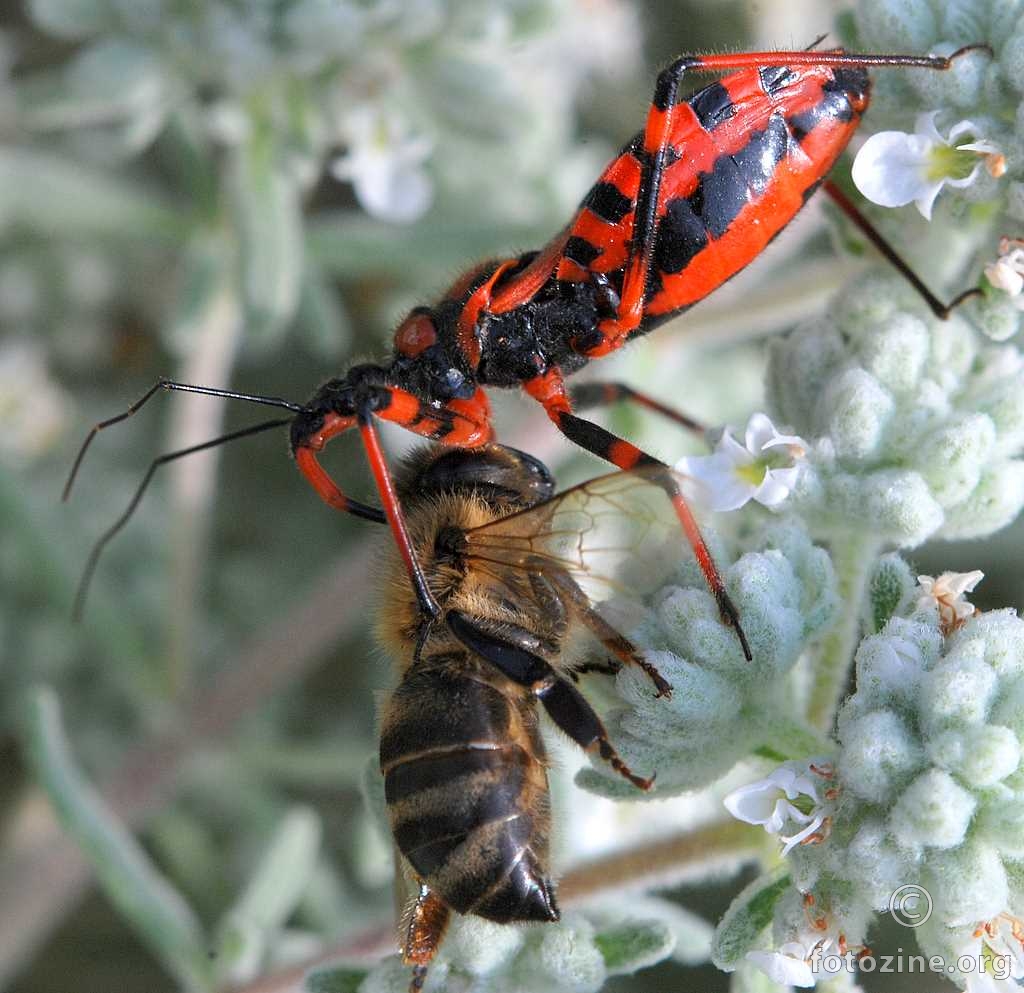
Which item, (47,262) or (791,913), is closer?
(791,913)

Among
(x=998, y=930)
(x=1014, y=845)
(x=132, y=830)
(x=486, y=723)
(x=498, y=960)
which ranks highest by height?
(x=486, y=723)

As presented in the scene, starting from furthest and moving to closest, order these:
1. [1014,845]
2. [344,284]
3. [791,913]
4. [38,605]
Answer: [344,284]
[38,605]
[791,913]
[1014,845]

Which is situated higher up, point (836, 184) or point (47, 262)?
point (836, 184)

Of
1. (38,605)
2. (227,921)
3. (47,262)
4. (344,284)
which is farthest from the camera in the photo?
(344,284)

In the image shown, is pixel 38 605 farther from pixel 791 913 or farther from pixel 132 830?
pixel 791 913

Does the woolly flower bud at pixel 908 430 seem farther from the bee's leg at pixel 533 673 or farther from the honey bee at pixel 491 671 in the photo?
the bee's leg at pixel 533 673

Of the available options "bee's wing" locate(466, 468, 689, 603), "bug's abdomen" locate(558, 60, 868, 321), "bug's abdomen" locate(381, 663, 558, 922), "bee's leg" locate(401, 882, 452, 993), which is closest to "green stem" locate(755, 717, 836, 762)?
"bee's wing" locate(466, 468, 689, 603)

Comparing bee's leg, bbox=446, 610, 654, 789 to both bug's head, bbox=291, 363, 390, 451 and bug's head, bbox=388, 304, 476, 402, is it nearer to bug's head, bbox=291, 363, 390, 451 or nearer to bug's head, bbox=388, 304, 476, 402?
bug's head, bbox=291, 363, 390, 451

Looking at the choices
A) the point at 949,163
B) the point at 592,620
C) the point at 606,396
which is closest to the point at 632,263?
the point at 606,396

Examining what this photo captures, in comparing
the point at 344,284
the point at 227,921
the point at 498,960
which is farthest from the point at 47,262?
the point at 498,960
